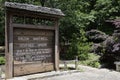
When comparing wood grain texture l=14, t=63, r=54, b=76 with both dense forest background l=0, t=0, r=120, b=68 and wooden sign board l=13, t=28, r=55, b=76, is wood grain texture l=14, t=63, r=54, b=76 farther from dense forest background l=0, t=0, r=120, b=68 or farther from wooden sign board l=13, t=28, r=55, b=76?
dense forest background l=0, t=0, r=120, b=68

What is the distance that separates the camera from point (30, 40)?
8.19 meters

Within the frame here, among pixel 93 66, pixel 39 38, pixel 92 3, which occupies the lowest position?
pixel 93 66

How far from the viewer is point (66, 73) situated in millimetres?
8727

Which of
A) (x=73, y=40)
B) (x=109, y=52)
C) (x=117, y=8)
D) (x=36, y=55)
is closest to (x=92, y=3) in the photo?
(x=117, y=8)

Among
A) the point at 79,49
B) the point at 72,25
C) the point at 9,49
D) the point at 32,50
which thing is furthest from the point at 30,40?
the point at 72,25

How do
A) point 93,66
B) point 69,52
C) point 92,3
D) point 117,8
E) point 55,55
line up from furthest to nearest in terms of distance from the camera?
1. point 92,3
2. point 117,8
3. point 69,52
4. point 93,66
5. point 55,55

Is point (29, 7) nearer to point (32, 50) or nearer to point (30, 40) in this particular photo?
point (30, 40)

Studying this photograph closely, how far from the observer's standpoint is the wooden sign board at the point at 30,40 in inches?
293

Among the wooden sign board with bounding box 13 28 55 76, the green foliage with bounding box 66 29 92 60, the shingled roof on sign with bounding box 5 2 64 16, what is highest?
the shingled roof on sign with bounding box 5 2 64 16

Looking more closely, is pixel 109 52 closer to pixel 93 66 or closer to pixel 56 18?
pixel 93 66

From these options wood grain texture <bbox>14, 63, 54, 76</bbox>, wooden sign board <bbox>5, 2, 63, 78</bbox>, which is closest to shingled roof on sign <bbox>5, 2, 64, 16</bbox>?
wooden sign board <bbox>5, 2, 63, 78</bbox>

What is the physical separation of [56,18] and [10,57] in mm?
2781

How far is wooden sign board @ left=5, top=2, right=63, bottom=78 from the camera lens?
7445mm

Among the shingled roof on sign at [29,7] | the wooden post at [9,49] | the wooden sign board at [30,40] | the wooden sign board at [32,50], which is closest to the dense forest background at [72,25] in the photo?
the wooden sign board at [30,40]
